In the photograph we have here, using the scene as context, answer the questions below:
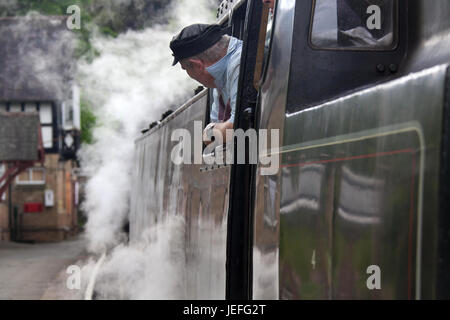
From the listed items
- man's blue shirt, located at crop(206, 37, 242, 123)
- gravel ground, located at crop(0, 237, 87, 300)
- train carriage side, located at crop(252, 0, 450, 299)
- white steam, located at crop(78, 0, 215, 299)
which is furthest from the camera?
gravel ground, located at crop(0, 237, 87, 300)

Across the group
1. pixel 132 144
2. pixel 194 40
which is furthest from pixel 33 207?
pixel 194 40

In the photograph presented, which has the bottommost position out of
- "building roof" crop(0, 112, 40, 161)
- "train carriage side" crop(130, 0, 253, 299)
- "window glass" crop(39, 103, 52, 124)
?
"train carriage side" crop(130, 0, 253, 299)

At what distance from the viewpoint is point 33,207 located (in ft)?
102

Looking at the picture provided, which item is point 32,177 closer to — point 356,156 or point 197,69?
point 197,69

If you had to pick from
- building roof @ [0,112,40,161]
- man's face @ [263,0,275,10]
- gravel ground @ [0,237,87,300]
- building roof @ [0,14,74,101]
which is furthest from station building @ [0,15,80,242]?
man's face @ [263,0,275,10]

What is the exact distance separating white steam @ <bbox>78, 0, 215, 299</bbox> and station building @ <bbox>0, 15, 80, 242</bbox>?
23.1 ft

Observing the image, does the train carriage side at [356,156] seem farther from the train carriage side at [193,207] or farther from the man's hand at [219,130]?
the train carriage side at [193,207]

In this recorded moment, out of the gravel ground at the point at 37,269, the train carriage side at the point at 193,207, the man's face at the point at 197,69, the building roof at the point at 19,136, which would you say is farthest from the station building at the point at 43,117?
the man's face at the point at 197,69

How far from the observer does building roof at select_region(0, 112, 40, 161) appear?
28391 mm

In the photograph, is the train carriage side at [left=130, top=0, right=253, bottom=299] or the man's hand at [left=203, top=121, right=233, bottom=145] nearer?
the man's hand at [left=203, top=121, right=233, bottom=145]

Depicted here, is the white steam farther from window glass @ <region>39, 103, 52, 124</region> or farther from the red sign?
window glass @ <region>39, 103, 52, 124</region>

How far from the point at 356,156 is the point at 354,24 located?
0.91 m
